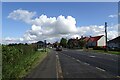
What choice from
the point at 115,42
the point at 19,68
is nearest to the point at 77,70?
the point at 19,68

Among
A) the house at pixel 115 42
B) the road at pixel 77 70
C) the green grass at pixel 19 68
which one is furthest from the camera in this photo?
the house at pixel 115 42

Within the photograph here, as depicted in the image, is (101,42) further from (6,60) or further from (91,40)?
(6,60)

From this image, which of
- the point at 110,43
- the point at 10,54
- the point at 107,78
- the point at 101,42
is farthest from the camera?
the point at 101,42

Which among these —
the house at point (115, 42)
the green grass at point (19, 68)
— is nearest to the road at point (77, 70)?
the green grass at point (19, 68)

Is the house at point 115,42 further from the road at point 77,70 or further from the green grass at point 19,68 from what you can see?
the green grass at point 19,68

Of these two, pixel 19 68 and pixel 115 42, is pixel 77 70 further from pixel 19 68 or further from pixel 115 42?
pixel 115 42

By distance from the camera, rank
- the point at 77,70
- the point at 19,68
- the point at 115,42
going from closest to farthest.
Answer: the point at 19,68, the point at 77,70, the point at 115,42

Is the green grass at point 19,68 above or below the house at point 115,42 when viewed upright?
below

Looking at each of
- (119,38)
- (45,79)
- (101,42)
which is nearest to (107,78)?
(45,79)

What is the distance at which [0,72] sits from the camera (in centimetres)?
1587

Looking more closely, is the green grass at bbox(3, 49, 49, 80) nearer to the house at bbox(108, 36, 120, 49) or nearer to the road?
the road

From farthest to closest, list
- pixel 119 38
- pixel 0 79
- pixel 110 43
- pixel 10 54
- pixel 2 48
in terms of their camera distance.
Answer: pixel 110 43
pixel 119 38
pixel 10 54
pixel 2 48
pixel 0 79

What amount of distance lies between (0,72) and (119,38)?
348ft

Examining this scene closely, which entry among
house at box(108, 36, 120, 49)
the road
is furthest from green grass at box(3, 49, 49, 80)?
house at box(108, 36, 120, 49)
